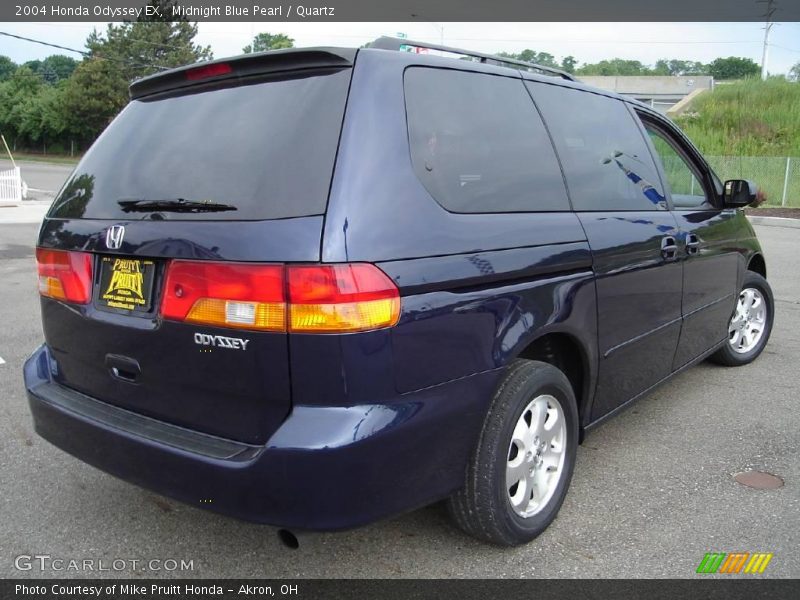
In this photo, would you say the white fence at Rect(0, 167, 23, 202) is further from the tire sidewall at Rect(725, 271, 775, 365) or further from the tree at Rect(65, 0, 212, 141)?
the tree at Rect(65, 0, 212, 141)

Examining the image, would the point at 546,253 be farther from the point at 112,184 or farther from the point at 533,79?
the point at 112,184

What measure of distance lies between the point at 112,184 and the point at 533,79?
5.89 feet

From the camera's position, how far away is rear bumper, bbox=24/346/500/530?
6.49 ft

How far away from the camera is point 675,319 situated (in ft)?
11.9

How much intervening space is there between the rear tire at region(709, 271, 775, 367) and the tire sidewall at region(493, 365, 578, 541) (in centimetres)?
245

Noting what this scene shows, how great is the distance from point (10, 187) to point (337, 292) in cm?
2090

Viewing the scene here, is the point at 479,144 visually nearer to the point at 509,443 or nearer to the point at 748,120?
the point at 509,443

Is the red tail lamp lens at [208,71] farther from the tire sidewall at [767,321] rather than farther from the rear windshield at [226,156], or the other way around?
the tire sidewall at [767,321]

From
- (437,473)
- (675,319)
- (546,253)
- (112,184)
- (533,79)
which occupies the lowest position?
(437,473)

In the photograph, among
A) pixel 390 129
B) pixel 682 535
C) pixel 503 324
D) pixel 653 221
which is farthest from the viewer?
pixel 653 221

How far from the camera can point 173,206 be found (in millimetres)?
2258

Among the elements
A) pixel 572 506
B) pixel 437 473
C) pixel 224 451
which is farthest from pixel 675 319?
pixel 224 451

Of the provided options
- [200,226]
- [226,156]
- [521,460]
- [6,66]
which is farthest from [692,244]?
[6,66]

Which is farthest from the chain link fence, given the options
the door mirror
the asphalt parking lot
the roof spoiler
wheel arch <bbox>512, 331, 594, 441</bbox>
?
the roof spoiler
